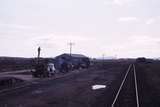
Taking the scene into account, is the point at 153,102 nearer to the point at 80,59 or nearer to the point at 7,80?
the point at 7,80

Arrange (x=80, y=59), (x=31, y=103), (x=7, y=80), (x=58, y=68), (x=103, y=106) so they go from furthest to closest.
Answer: (x=80, y=59) < (x=58, y=68) < (x=7, y=80) < (x=31, y=103) < (x=103, y=106)

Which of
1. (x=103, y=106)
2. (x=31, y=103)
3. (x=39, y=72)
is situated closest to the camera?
(x=103, y=106)

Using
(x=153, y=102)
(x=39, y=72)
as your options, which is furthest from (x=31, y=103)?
(x=39, y=72)

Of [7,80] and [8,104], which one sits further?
[7,80]

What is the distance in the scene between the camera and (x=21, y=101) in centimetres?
2128

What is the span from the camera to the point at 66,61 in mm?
67500

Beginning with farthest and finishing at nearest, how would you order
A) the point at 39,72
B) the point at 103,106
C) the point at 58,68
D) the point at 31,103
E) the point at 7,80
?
the point at 58,68 < the point at 39,72 < the point at 7,80 < the point at 31,103 < the point at 103,106

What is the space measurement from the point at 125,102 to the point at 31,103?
6269mm

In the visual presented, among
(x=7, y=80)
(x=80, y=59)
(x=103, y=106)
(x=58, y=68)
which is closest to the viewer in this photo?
(x=103, y=106)

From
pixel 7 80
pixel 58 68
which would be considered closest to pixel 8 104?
pixel 7 80

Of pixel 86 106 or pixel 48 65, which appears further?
pixel 48 65

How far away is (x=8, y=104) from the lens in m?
19.8

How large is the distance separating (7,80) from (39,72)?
9.65 metres

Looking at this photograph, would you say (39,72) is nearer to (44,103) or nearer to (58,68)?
(58,68)
